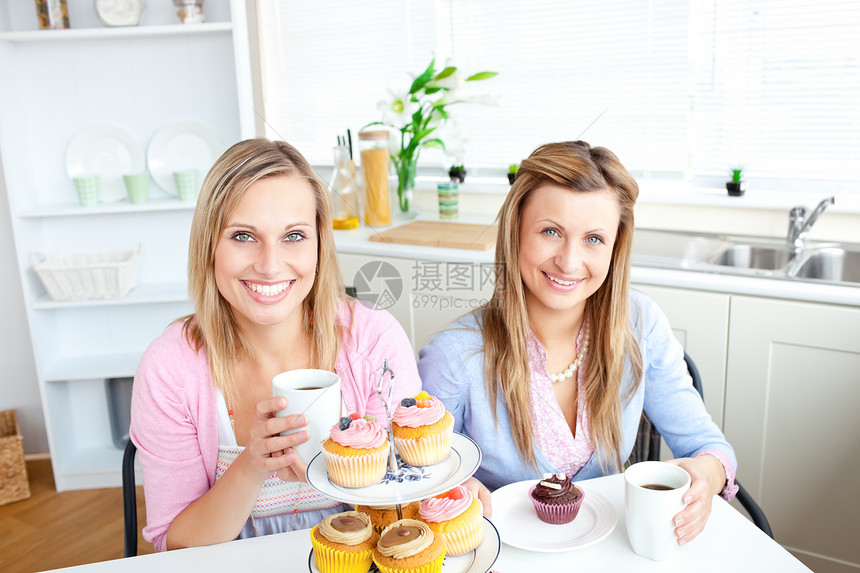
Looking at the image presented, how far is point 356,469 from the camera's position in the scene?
810 millimetres

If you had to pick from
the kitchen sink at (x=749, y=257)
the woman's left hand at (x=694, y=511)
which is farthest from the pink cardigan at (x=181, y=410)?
the kitchen sink at (x=749, y=257)

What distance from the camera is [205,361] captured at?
4.26 feet

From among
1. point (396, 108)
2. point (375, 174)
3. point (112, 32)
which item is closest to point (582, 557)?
point (375, 174)

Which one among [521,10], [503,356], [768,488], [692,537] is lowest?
[768,488]

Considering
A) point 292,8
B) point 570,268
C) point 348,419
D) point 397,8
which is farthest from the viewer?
point 292,8

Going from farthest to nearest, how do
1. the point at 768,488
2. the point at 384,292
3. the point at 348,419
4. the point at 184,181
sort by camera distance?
the point at 184,181 → the point at 768,488 → the point at 384,292 → the point at 348,419

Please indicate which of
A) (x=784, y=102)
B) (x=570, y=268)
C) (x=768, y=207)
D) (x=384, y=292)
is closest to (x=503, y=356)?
(x=570, y=268)

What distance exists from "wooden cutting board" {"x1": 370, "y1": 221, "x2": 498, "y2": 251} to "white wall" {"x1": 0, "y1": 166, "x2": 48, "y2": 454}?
1842mm

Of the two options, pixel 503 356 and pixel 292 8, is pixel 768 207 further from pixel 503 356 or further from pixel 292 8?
pixel 292 8

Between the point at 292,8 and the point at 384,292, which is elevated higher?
the point at 292,8

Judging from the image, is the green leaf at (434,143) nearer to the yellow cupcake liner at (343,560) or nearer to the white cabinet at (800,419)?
the white cabinet at (800,419)

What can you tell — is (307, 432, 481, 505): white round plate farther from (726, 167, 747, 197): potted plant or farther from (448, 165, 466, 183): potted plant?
(448, 165, 466, 183): potted plant

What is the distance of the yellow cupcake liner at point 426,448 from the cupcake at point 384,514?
0.26ft

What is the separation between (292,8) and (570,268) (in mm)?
2581
